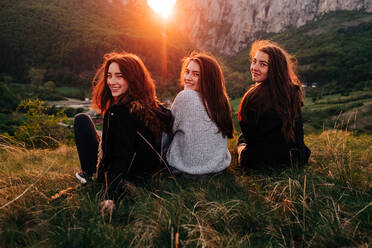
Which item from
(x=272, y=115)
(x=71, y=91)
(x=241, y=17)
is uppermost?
(x=241, y=17)

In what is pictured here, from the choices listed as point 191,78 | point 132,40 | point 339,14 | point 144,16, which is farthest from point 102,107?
point 144,16

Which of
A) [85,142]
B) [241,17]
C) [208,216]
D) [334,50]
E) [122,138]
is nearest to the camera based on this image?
[208,216]

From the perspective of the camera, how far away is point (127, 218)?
6.46ft

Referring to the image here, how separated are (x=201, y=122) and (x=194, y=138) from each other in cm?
20

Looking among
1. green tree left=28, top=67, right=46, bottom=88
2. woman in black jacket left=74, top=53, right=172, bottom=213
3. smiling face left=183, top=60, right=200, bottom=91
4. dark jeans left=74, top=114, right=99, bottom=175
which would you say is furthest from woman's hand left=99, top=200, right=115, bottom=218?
green tree left=28, top=67, right=46, bottom=88

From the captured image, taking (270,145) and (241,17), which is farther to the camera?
(241,17)

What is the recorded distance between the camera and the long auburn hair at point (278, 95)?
2.54 m

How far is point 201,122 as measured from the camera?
245 centimetres

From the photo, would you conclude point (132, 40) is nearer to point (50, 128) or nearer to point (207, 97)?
point (50, 128)

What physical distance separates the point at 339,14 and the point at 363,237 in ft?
443

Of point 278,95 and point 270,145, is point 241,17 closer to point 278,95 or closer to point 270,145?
point 278,95

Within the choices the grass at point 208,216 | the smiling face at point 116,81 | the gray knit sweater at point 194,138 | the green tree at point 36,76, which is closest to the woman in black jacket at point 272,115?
the grass at point 208,216

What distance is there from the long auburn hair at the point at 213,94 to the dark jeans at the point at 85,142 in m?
1.39

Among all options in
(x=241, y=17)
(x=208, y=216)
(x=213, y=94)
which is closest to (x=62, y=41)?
(x=241, y=17)
